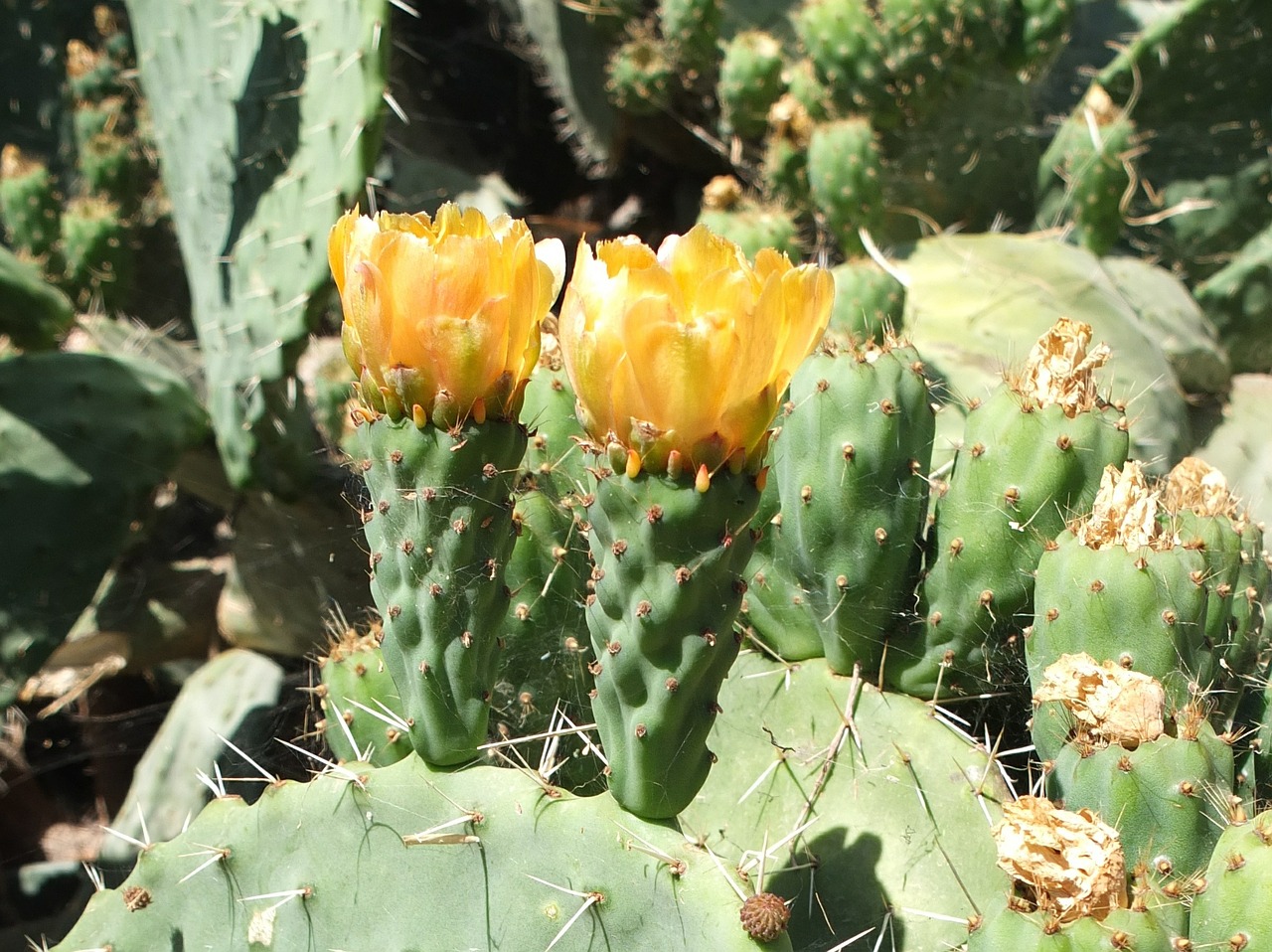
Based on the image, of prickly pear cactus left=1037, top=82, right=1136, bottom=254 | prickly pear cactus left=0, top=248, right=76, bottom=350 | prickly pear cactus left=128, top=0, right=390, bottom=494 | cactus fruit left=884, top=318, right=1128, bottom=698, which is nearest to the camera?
cactus fruit left=884, top=318, right=1128, bottom=698

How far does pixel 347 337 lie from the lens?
3.64 feet

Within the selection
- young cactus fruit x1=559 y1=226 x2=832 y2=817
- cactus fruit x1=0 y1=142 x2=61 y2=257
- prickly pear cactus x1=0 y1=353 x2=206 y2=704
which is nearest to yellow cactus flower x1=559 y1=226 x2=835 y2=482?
young cactus fruit x1=559 y1=226 x2=832 y2=817

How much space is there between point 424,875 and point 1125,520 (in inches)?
32.2

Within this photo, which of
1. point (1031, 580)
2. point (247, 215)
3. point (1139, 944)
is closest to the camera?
point (1139, 944)

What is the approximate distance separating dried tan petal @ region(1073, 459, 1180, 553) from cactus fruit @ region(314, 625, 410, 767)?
82 centimetres

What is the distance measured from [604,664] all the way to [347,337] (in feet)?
1.24

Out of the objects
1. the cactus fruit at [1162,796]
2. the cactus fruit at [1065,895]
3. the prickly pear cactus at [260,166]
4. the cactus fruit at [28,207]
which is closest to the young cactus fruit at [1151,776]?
the cactus fruit at [1162,796]

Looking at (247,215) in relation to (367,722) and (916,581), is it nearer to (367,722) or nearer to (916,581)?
(367,722)

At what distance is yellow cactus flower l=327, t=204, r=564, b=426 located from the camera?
1.04 m

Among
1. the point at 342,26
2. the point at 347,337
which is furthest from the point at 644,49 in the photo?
the point at 347,337

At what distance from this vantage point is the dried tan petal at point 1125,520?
1.27m

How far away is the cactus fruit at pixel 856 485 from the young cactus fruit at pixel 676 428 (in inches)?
15.7

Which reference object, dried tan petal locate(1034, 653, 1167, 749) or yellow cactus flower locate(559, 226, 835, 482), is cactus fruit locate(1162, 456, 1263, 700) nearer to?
dried tan petal locate(1034, 653, 1167, 749)

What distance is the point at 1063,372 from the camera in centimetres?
A: 143
